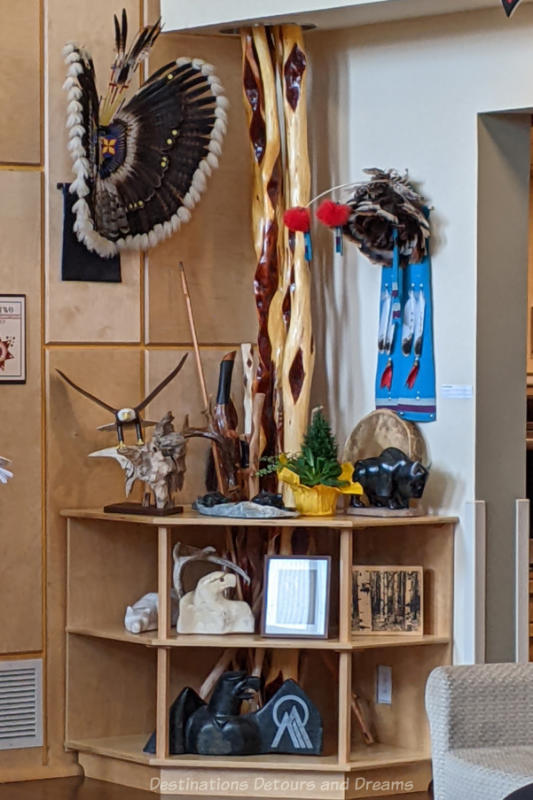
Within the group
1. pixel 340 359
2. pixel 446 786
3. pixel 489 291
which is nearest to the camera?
pixel 446 786

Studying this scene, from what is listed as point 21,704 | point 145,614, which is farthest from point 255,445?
point 21,704

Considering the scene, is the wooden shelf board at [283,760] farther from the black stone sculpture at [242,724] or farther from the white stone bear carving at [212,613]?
the white stone bear carving at [212,613]

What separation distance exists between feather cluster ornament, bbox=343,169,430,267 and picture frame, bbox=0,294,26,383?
1.23 m

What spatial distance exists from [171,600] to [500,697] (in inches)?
65.9

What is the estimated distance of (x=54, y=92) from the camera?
4.59 m

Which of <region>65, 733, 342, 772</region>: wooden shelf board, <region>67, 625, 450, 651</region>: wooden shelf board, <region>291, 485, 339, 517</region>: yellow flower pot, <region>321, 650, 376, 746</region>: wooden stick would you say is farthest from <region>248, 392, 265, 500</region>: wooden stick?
<region>65, 733, 342, 772</region>: wooden shelf board

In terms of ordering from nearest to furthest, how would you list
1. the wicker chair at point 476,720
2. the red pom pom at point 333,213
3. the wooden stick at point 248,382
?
the wicker chair at point 476,720 < the red pom pom at point 333,213 < the wooden stick at point 248,382

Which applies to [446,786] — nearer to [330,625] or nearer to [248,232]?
[330,625]

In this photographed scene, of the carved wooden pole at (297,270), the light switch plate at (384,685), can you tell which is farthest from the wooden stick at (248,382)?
the light switch plate at (384,685)

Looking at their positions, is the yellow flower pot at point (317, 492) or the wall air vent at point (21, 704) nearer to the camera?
the yellow flower pot at point (317, 492)

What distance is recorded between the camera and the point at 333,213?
4453 millimetres

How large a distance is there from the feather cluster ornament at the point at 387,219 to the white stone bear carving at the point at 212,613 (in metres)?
1.33

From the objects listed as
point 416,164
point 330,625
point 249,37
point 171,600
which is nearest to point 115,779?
point 171,600

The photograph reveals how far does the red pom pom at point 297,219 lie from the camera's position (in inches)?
179
